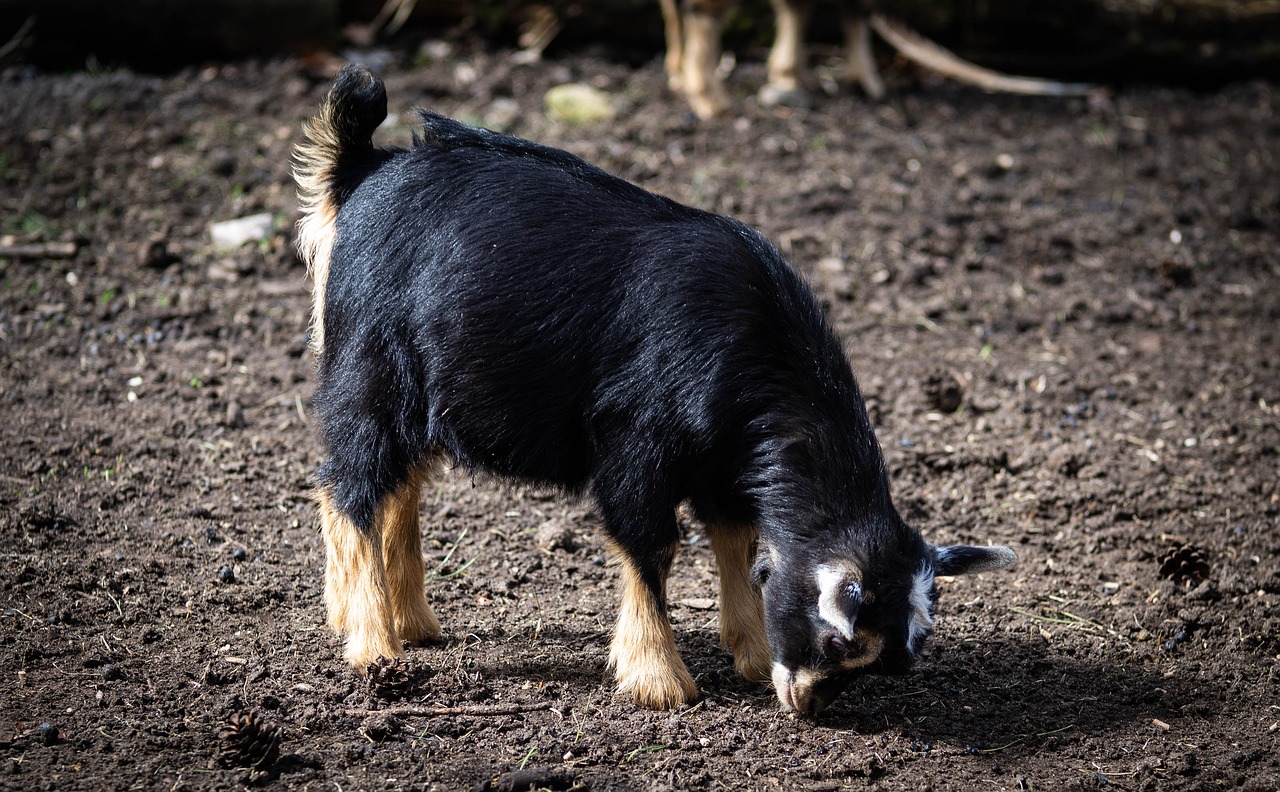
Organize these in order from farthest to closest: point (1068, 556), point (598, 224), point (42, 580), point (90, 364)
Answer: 1. point (90, 364)
2. point (1068, 556)
3. point (42, 580)
4. point (598, 224)

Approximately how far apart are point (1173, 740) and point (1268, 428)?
108 inches

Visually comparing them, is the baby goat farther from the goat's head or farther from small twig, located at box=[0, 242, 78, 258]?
small twig, located at box=[0, 242, 78, 258]

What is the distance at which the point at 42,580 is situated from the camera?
4664 mm

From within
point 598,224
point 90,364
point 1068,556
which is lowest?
point 90,364

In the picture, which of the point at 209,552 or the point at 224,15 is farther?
the point at 224,15

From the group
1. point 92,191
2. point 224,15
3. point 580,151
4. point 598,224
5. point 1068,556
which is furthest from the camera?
point 224,15

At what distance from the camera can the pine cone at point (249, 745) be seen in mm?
3680

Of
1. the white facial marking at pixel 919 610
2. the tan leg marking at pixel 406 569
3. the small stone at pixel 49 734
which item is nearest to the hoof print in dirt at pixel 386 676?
the tan leg marking at pixel 406 569

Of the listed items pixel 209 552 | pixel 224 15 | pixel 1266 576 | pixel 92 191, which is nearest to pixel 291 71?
pixel 224 15

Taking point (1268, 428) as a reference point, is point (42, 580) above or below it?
below

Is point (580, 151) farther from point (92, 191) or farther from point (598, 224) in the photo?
point (598, 224)

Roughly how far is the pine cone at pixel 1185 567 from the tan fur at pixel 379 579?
318 centimetres

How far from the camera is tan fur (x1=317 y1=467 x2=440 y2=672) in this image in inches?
171

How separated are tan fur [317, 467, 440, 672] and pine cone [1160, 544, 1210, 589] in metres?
3.18
